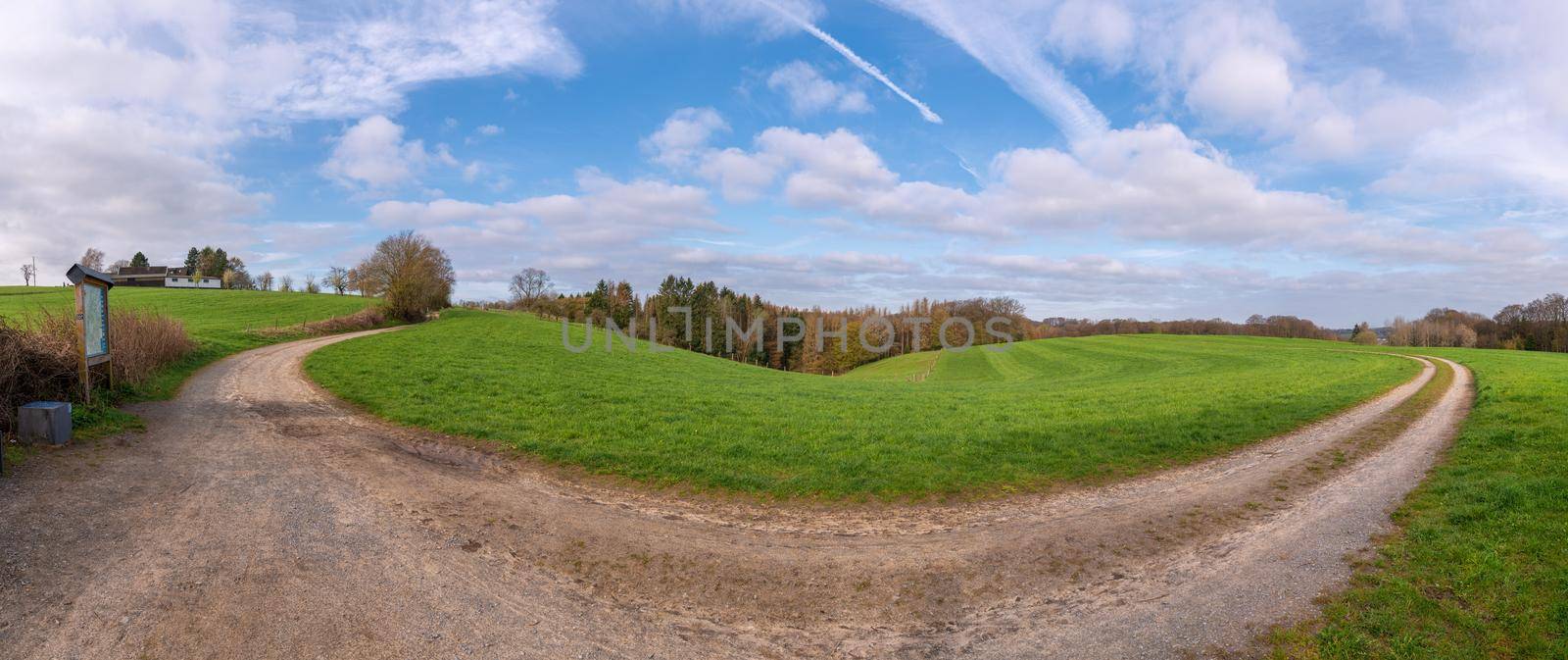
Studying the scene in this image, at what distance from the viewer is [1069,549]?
299 inches

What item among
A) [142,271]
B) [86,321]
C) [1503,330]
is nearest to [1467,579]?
[86,321]

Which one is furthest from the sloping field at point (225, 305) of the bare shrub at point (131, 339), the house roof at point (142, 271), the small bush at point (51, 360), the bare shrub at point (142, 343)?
the house roof at point (142, 271)

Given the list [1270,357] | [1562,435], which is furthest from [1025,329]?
[1562,435]

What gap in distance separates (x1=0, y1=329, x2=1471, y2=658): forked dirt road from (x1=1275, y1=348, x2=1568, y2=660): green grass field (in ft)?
1.17

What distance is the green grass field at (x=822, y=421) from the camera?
10688 mm

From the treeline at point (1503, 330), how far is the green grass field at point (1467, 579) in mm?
85290

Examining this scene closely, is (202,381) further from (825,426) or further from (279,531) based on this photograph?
(825,426)

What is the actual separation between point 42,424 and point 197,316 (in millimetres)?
46986

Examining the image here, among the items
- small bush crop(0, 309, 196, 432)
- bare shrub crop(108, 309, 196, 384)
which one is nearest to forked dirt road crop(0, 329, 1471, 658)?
small bush crop(0, 309, 196, 432)

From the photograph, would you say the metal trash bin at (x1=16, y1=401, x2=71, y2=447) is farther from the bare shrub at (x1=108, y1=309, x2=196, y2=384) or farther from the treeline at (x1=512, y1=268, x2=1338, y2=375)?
the treeline at (x1=512, y1=268, x2=1338, y2=375)

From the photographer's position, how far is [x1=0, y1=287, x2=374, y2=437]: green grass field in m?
12.1

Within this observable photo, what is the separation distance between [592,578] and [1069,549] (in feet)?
18.6

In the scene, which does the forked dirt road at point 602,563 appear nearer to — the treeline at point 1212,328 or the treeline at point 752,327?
the treeline at point 752,327

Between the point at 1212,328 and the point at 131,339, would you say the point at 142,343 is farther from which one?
the point at 1212,328
